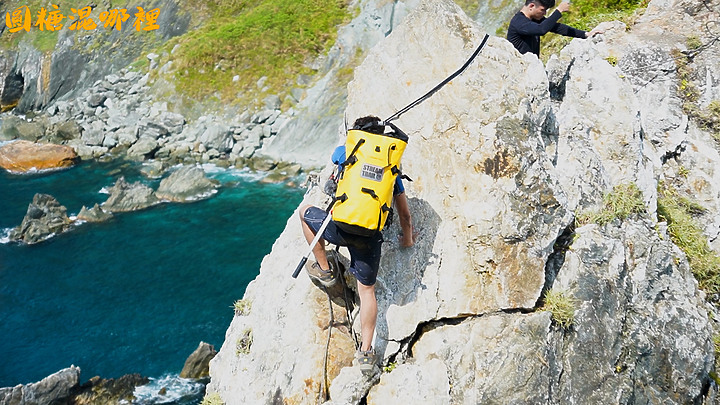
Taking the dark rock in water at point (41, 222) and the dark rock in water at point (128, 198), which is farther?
the dark rock in water at point (128, 198)

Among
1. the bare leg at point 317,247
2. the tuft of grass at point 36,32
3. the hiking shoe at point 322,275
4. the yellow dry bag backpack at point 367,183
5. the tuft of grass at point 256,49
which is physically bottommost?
the tuft of grass at point 256,49

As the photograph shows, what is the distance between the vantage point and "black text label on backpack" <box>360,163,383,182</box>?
6.51m

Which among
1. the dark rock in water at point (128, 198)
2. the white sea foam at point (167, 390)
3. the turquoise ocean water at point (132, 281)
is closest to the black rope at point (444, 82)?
the white sea foam at point (167, 390)

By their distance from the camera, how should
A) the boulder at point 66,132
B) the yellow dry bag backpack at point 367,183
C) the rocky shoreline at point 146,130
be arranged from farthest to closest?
the boulder at point 66,132
the rocky shoreline at point 146,130
the yellow dry bag backpack at point 367,183

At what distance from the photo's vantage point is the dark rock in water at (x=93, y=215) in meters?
32.0

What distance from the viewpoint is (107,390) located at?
59.3ft

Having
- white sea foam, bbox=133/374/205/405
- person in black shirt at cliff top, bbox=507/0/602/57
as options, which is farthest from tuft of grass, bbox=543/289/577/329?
white sea foam, bbox=133/374/205/405

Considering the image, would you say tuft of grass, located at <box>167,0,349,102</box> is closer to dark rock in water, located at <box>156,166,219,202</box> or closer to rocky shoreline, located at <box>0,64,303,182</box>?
rocky shoreline, located at <box>0,64,303,182</box>

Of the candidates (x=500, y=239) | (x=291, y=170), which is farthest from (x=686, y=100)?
(x=291, y=170)

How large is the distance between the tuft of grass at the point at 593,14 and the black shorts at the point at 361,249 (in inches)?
381

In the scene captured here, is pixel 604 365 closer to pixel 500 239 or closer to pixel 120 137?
pixel 500 239

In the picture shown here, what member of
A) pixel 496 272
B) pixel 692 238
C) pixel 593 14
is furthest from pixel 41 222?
pixel 692 238

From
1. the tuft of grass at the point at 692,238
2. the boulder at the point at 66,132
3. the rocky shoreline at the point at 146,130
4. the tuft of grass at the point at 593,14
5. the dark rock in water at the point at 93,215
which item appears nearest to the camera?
the tuft of grass at the point at 692,238

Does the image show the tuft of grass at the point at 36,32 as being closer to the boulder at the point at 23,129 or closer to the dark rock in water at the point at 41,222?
the boulder at the point at 23,129
